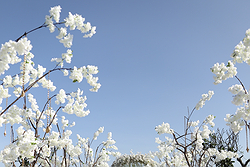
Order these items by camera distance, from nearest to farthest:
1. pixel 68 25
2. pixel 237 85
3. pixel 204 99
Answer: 1. pixel 237 85
2. pixel 68 25
3. pixel 204 99

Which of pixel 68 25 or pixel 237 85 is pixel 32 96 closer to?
pixel 68 25

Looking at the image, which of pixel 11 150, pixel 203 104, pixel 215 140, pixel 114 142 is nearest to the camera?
pixel 11 150

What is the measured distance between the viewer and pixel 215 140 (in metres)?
5.82

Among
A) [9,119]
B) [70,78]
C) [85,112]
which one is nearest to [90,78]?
[70,78]

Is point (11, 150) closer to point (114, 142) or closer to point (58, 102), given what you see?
point (58, 102)

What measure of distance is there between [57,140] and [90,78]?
2.98ft

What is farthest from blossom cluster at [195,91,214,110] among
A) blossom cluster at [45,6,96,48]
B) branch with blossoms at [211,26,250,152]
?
blossom cluster at [45,6,96,48]

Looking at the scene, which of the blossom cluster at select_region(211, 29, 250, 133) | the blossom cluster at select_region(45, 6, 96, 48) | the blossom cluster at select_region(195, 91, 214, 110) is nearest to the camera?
the blossom cluster at select_region(211, 29, 250, 133)

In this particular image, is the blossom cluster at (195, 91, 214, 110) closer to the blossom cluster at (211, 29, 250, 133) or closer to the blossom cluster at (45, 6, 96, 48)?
the blossom cluster at (211, 29, 250, 133)

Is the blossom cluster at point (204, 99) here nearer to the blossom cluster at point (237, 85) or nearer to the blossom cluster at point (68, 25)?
the blossom cluster at point (237, 85)

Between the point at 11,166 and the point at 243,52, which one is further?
the point at 11,166

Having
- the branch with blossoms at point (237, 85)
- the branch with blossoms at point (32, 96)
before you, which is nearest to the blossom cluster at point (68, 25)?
the branch with blossoms at point (32, 96)

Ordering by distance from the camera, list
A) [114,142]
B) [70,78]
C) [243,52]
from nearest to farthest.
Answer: [243,52] < [70,78] < [114,142]

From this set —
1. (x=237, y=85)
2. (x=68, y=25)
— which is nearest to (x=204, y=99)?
(x=237, y=85)
